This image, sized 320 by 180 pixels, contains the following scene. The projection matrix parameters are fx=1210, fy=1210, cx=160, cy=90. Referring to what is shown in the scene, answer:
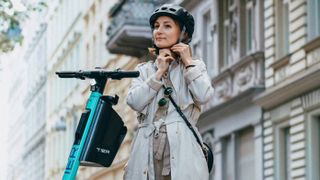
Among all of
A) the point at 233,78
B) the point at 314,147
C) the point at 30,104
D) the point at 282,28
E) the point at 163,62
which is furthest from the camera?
the point at 30,104

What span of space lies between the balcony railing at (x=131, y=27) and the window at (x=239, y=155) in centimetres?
806

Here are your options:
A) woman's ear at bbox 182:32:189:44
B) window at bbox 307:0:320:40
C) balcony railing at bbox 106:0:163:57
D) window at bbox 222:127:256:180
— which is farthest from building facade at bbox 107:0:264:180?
woman's ear at bbox 182:32:189:44

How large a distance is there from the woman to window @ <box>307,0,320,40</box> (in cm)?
1624

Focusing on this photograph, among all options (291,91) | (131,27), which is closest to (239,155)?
(291,91)

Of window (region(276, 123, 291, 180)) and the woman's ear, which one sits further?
window (region(276, 123, 291, 180))

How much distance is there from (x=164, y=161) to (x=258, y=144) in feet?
65.3

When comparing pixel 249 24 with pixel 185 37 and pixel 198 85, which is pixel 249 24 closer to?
pixel 185 37

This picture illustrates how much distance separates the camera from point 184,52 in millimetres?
7820

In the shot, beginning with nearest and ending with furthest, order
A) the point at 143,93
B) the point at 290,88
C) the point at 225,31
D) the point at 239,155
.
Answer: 1. the point at 143,93
2. the point at 290,88
3. the point at 239,155
4. the point at 225,31

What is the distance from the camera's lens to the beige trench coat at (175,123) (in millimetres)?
7586

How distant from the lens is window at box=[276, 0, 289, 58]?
26250 mm

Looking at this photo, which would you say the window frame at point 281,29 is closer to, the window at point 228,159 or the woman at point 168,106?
the window at point 228,159

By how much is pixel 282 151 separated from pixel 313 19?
343cm

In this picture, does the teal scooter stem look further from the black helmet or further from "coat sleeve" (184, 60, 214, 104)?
the black helmet
